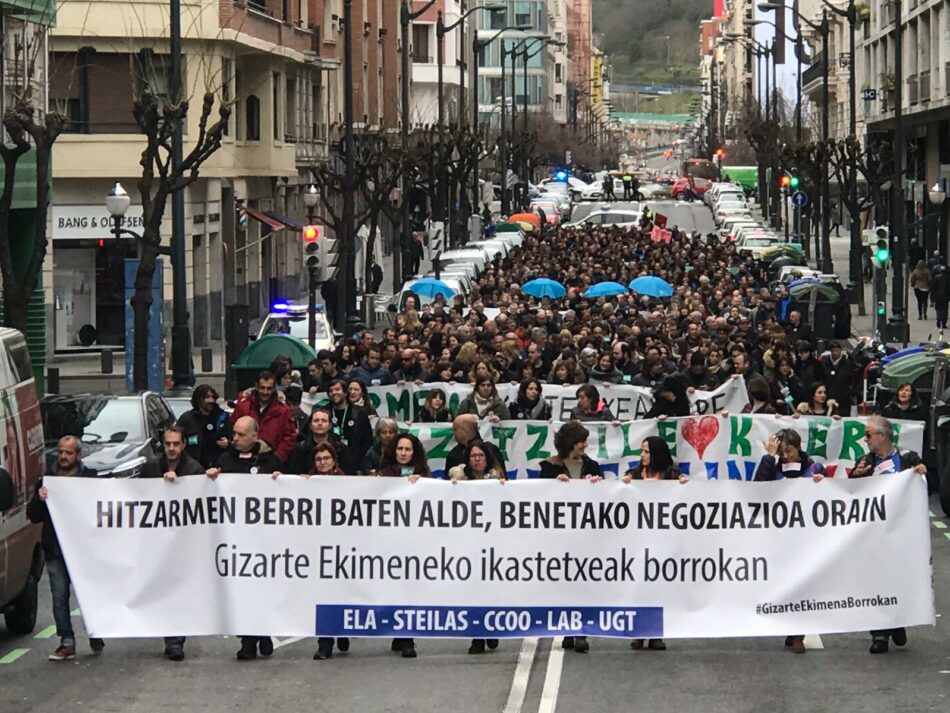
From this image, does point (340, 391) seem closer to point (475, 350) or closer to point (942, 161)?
point (475, 350)

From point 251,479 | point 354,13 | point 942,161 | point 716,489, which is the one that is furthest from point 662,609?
point 354,13

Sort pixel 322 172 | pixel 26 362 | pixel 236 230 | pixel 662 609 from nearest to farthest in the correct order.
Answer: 1. pixel 662 609
2. pixel 26 362
3. pixel 236 230
4. pixel 322 172

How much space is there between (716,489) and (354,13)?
5844 cm

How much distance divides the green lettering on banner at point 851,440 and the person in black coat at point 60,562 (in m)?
7.79

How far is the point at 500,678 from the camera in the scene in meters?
12.6

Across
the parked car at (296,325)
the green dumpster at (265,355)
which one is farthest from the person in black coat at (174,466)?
the parked car at (296,325)

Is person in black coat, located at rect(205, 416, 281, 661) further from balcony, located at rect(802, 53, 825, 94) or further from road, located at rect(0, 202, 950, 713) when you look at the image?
balcony, located at rect(802, 53, 825, 94)

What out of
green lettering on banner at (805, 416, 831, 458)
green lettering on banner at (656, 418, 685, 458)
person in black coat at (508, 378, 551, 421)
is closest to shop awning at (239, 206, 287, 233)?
person in black coat at (508, 378, 551, 421)

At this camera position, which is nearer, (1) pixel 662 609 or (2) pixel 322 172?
(1) pixel 662 609

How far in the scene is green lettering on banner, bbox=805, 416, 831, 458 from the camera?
19.0 meters

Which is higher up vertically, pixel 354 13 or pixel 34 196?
pixel 354 13

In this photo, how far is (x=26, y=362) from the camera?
15680mm

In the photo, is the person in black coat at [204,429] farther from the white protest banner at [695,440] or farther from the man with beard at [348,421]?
the white protest banner at [695,440]

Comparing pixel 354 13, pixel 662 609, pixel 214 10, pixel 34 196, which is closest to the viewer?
pixel 662 609
